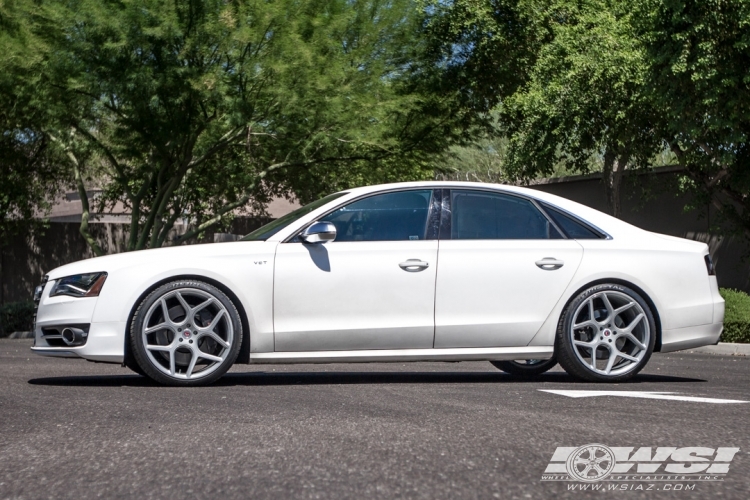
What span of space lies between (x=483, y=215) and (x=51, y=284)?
126 inches

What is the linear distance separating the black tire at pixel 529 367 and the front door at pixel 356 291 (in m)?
1.54

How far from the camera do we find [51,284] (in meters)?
7.93

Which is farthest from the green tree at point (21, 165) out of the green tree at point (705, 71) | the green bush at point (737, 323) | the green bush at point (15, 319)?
the green bush at point (737, 323)

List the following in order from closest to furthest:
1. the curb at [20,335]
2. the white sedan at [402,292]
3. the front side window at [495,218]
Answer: the white sedan at [402,292]
the front side window at [495,218]
the curb at [20,335]

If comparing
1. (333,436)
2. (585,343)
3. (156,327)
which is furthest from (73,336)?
(585,343)

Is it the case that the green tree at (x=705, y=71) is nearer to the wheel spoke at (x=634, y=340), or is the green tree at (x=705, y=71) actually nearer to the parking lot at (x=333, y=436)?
the wheel spoke at (x=634, y=340)

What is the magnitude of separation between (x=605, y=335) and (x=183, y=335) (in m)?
3.05

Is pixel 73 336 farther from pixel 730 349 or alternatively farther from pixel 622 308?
pixel 730 349

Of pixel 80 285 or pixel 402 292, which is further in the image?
pixel 402 292

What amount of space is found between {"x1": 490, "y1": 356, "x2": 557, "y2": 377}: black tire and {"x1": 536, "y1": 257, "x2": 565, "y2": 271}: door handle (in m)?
1.17

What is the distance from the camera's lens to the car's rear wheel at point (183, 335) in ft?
24.7

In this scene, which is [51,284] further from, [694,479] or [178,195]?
[178,195]

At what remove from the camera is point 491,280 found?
810 cm

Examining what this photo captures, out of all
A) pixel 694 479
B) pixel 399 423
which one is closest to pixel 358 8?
pixel 399 423
